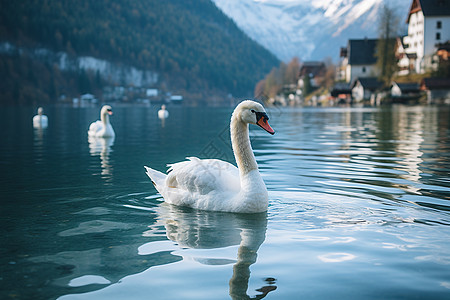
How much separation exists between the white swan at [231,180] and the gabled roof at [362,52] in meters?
129

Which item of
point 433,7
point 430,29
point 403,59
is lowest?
point 403,59

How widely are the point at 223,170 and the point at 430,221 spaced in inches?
140

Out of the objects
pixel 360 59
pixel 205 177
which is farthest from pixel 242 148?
pixel 360 59

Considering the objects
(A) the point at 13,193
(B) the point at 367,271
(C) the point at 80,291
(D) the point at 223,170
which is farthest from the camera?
(A) the point at 13,193

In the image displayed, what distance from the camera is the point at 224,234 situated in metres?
7.74

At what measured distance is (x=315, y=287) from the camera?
5516 mm

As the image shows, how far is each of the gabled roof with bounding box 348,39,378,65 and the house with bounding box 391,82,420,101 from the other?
3613 centimetres

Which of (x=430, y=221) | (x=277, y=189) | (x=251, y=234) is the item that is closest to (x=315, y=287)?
(x=251, y=234)

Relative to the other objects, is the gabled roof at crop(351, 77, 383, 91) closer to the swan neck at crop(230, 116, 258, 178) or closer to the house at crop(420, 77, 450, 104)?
the house at crop(420, 77, 450, 104)

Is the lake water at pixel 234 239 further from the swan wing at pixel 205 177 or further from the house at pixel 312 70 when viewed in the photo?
the house at pixel 312 70

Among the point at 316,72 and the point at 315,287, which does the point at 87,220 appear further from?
the point at 316,72

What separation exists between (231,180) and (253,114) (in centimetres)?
122

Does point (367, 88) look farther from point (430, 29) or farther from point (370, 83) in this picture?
point (430, 29)

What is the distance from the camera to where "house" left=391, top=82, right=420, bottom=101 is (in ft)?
307
